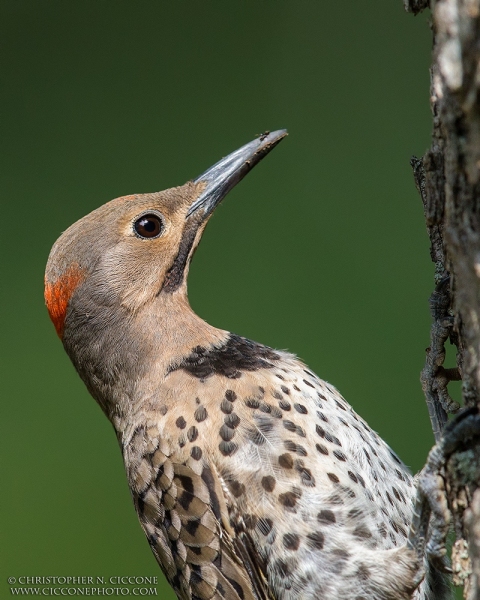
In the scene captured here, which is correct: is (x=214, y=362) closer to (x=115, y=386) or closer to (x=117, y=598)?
(x=115, y=386)

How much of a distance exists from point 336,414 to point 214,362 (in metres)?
0.36

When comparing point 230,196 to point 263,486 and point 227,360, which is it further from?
point 263,486

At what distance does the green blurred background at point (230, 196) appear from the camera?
3.88 metres

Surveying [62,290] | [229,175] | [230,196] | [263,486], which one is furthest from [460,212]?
[230,196]

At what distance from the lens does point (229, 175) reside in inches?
99.0

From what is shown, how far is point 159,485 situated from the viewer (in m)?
2.19

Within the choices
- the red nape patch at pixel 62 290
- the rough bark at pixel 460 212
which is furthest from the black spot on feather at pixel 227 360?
the rough bark at pixel 460 212

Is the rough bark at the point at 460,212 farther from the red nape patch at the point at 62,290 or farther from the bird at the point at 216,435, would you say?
the red nape patch at the point at 62,290

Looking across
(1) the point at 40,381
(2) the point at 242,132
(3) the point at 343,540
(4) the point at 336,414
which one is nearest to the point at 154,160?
(2) the point at 242,132

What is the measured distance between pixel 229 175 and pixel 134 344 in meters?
0.58

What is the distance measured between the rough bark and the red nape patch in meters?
1.02

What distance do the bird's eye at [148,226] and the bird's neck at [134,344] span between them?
183 millimetres

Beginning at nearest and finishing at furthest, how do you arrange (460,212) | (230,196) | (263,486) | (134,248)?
(460,212)
(263,486)
(134,248)
(230,196)

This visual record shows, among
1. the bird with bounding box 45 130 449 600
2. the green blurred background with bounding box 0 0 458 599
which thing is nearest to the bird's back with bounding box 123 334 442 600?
the bird with bounding box 45 130 449 600
